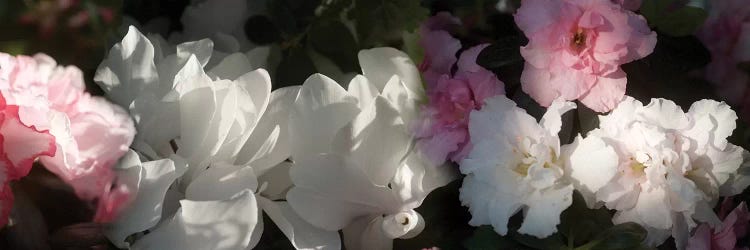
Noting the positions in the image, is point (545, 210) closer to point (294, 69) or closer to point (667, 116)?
point (667, 116)

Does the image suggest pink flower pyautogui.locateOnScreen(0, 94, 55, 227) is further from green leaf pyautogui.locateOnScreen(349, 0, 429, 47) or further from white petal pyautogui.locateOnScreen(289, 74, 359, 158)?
green leaf pyautogui.locateOnScreen(349, 0, 429, 47)

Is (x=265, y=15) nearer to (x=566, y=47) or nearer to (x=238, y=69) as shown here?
(x=238, y=69)

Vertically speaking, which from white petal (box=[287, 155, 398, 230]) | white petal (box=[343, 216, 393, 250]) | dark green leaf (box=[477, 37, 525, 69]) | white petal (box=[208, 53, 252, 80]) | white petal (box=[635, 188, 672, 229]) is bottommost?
white petal (box=[343, 216, 393, 250])

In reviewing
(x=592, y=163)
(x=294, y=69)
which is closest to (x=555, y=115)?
(x=592, y=163)

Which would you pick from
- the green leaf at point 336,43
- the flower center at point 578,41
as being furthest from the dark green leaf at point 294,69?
the flower center at point 578,41

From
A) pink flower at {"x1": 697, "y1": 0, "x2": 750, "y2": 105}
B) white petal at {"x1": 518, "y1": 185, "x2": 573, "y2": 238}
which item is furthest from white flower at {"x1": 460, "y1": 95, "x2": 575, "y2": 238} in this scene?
pink flower at {"x1": 697, "y1": 0, "x2": 750, "y2": 105}
